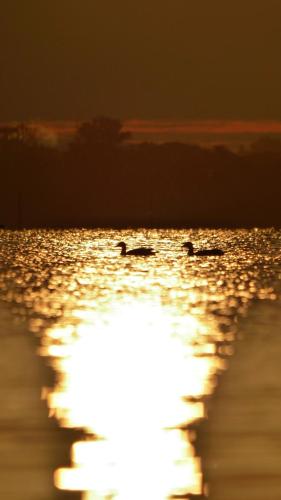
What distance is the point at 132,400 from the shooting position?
21031 millimetres

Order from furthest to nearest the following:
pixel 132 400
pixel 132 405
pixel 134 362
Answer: pixel 134 362
pixel 132 400
pixel 132 405

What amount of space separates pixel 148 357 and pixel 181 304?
1503 cm

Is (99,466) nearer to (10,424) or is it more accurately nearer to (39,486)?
(39,486)

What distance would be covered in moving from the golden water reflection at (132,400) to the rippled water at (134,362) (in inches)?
0.7

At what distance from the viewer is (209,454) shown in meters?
17.0

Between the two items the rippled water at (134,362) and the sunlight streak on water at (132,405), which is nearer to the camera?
the sunlight streak on water at (132,405)

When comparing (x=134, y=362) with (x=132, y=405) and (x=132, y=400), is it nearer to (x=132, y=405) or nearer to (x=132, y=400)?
(x=132, y=400)

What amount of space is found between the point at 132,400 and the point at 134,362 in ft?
14.5

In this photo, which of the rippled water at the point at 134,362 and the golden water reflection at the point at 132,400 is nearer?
the golden water reflection at the point at 132,400

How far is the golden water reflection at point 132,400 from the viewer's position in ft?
51.6

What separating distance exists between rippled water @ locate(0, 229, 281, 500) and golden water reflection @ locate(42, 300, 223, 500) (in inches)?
0.7

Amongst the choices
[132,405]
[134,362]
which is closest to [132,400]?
[132,405]

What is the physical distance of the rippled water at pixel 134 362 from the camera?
16.2 m

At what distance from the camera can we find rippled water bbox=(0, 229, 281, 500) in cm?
1616
